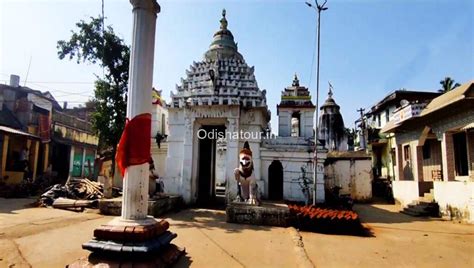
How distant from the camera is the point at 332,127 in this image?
30656 millimetres

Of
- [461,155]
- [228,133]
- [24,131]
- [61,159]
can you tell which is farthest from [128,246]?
[61,159]

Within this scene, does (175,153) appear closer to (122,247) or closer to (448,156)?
(122,247)

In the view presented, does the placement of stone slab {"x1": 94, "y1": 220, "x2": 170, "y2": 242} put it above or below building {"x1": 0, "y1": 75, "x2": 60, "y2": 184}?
below

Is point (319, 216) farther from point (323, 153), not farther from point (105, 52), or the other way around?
point (105, 52)

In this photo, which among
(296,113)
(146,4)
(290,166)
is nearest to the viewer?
(146,4)

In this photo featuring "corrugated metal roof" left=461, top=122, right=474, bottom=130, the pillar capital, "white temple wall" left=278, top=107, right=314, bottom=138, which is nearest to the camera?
the pillar capital

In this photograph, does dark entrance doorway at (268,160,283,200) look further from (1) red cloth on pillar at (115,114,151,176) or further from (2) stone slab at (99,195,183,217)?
(1) red cloth on pillar at (115,114,151,176)

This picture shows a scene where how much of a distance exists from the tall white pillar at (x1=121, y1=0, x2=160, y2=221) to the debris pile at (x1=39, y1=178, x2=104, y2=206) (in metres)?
9.60

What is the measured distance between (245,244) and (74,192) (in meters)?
10.3

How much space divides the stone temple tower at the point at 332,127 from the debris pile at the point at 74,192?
22.3 meters

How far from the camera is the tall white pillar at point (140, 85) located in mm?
4887

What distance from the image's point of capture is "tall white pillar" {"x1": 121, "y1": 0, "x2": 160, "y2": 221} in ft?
16.0

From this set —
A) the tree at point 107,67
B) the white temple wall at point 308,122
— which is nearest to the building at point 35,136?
the tree at point 107,67

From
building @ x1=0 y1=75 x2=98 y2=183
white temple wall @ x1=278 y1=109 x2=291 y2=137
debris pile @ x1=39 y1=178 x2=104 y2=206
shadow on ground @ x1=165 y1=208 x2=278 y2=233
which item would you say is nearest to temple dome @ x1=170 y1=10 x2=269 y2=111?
white temple wall @ x1=278 y1=109 x2=291 y2=137
